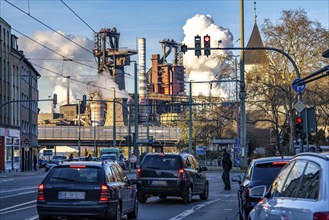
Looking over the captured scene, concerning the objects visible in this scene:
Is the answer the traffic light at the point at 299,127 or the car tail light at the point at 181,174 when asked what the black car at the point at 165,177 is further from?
the traffic light at the point at 299,127

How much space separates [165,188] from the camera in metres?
22.2

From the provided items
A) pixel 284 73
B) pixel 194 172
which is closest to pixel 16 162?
pixel 284 73

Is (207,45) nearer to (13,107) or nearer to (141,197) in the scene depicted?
(141,197)

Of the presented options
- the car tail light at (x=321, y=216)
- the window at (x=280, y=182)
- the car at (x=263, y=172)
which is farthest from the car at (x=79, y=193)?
the car tail light at (x=321, y=216)

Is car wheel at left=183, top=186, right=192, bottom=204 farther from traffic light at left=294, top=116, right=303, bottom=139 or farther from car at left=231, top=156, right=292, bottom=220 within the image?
car at left=231, top=156, right=292, bottom=220

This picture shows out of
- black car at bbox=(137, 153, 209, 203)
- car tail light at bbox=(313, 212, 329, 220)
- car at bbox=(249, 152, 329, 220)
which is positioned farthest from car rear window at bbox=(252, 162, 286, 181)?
car tail light at bbox=(313, 212, 329, 220)

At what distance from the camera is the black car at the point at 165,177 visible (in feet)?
72.6

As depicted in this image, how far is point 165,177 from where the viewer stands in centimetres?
2222

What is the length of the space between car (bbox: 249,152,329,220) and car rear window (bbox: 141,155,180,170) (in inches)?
543

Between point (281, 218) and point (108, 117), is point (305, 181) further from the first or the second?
point (108, 117)

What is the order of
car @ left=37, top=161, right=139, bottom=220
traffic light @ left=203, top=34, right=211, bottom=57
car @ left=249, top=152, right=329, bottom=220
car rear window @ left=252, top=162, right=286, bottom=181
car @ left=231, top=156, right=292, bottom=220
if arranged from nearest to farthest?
car @ left=249, top=152, right=329, bottom=220, car @ left=231, top=156, right=292, bottom=220, car rear window @ left=252, top=162, right=286, bottom=181, car @ left=37, top=161, right=139, bottom=220, traffic light @ left=203, top=34, right=211, bottom=57

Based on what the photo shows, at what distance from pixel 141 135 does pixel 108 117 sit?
28.8 metres

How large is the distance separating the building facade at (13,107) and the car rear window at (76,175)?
4638cm

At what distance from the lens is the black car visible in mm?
22125
